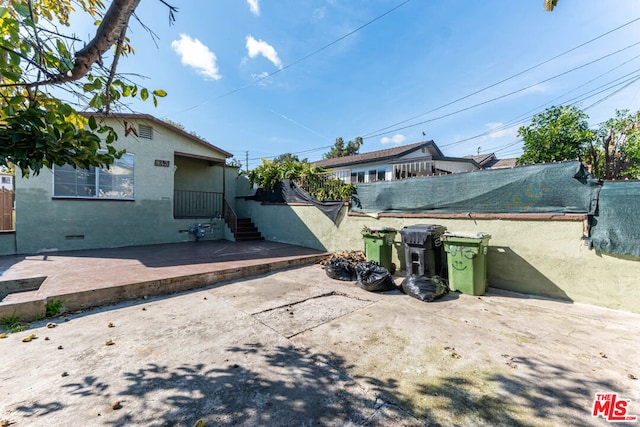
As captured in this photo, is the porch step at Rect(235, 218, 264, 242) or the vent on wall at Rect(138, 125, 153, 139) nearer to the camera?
the vent on wall at Rect(138, 125, 153, 139)

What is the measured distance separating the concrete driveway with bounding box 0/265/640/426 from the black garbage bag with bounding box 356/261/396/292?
657 millimetres

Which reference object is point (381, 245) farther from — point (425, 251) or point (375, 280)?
point (375, 280)

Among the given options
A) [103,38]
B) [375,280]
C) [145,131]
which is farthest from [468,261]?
[145,131]

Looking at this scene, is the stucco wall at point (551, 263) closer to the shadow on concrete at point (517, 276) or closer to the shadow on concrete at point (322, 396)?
the shadow on concrete at point (517, 276)

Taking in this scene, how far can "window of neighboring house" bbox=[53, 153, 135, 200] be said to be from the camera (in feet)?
23.8

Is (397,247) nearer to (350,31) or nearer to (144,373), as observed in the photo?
(144,373)

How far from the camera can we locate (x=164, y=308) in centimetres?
379

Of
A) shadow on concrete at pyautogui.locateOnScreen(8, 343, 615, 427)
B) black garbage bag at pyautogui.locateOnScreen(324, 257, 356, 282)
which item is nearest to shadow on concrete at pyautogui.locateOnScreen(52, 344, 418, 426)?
shadow on concrete at pyautogui.locateOnScreen(8, 343, 615, 427)

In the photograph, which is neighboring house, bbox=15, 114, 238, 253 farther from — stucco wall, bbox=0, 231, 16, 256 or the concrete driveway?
the concrete driveway

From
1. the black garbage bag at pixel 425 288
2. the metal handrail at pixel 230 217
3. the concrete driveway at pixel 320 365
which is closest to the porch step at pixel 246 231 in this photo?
the metal handrail at pixel 230 217

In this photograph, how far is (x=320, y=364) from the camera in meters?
2.40

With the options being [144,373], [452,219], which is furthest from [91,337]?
[452,219]

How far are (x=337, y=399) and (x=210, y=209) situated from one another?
419 inches

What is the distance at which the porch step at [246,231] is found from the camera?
982 centimetres
